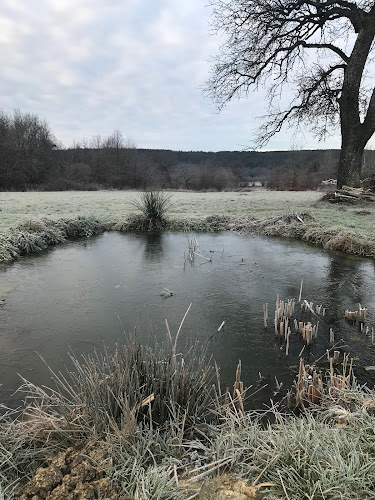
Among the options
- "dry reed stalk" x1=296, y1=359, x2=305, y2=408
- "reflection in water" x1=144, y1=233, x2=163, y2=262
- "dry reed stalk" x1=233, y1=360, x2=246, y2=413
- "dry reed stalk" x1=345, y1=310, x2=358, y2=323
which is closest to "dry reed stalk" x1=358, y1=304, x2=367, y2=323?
"dry reed stalk" x1=345, y1=310, x2=358, y2=323

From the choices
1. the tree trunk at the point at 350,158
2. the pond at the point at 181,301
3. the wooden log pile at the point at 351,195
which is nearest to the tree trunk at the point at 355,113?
the tree trunk at the point at 350,158

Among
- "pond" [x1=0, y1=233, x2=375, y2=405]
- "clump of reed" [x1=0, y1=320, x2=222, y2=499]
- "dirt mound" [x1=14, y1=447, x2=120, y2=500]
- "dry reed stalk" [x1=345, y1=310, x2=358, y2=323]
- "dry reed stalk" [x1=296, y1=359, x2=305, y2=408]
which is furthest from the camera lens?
"dry reed stalk" [x1=345, y1=310, x2=358, y2=323]

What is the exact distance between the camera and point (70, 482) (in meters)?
1.76

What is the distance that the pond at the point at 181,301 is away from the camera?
11.9 feet

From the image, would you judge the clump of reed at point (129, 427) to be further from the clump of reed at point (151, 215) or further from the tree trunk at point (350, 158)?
the tree trunk at point (350, 158)

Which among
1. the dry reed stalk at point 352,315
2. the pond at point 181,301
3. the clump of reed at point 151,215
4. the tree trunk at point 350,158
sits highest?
the tree trunk at point 350,158

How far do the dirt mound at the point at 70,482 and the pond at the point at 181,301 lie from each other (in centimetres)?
104

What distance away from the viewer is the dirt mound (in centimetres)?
170

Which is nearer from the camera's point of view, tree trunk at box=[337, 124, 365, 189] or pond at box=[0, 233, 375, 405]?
pond at box=[0, 233, 375, 405]

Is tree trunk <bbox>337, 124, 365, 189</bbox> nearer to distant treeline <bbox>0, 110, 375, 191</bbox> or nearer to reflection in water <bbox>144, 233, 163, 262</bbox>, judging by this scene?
reflection in water <bbox>144, 233, 163, 262</bbox>

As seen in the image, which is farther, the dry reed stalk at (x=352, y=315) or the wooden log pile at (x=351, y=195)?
the wooden log pile at (x=351, y=195)

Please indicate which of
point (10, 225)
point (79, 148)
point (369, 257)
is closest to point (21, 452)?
point (369, 257)

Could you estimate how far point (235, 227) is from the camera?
1130 centimetres

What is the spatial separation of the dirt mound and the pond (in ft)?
3.42
